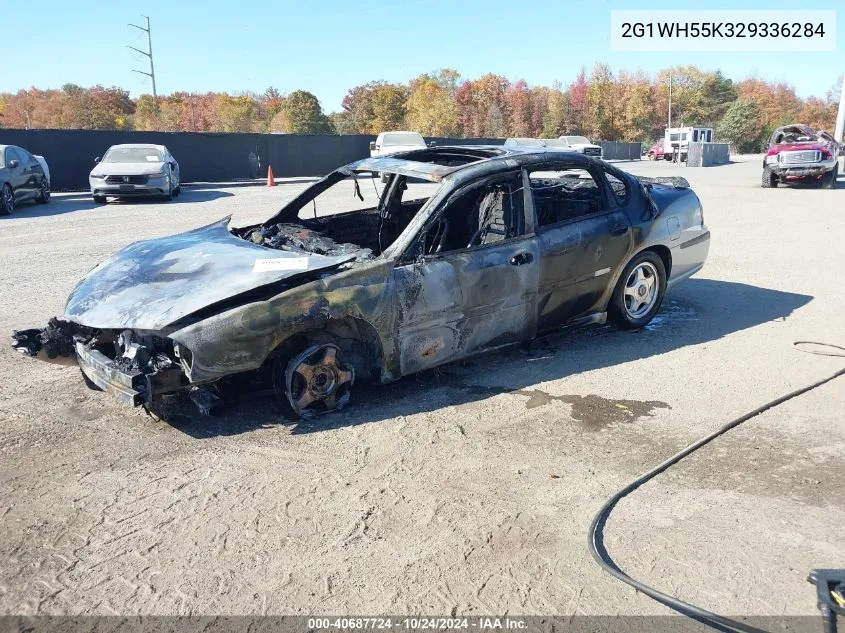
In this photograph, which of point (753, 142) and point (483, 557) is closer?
point (483, 557)

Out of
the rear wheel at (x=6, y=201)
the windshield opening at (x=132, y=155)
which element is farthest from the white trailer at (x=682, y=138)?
the rear wheel at (x=6, y=201)

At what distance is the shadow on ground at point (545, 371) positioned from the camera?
173 inches

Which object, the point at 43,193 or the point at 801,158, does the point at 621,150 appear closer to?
the point at 801,158

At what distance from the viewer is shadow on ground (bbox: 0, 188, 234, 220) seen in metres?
15.3

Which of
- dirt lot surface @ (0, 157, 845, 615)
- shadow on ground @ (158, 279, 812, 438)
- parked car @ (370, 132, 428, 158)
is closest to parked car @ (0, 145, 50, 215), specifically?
dirt lot surface @ (0, 157, 845, 615)

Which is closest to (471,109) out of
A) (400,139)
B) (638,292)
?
(400,139)

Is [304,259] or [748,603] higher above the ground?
[304,259]

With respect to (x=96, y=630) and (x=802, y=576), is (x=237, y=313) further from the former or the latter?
(x=802, y=576)

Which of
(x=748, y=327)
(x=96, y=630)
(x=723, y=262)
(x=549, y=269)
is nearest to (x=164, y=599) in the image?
(x=96, y=630)

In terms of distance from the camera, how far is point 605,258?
18.4 ft

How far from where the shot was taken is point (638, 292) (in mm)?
6125

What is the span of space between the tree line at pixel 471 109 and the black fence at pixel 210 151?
34.2 m

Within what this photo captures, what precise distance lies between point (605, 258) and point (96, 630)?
4383 mm

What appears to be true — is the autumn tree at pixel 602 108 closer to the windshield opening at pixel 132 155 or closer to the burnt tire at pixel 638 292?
the windshield opening at pixel 132 155
